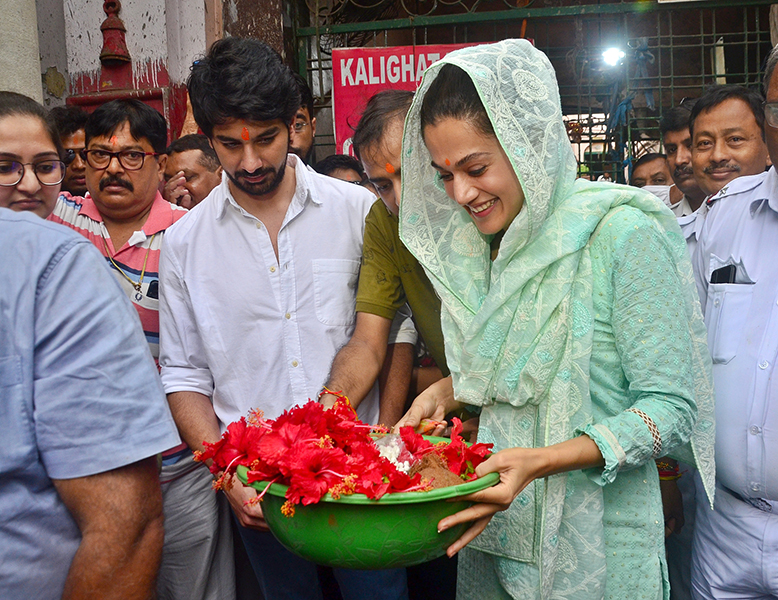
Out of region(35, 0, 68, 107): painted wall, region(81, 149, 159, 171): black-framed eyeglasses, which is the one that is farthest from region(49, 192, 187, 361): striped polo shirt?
region(35, 0, 68, 107): painted wall

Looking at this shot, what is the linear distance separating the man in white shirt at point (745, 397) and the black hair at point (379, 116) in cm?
110

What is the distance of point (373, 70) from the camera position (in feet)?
17.5

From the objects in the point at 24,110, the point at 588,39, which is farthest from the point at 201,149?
the point at 588,39

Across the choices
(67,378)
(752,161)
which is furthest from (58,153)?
(752,161)

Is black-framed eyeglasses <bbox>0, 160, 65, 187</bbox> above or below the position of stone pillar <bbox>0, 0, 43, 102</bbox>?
below

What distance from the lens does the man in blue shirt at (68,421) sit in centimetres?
106

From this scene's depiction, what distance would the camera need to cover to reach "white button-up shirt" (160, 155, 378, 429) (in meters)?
2.38

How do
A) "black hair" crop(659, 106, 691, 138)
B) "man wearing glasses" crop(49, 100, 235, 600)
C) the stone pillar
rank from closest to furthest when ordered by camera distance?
"man wearing glasses" crop(49, 100, 235, 600)
the stone pillar
"black hair" crop(659, 106, 691, 138)

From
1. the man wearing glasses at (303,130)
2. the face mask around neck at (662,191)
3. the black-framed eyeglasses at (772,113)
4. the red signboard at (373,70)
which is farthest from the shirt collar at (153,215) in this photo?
the face mask around neck at (662,191)

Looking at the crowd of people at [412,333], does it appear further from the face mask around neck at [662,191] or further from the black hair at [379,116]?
the face mask around neck at [662,191]

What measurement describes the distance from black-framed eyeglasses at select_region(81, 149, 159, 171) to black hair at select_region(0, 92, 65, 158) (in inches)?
22.4

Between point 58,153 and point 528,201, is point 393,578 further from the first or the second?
point 58,153

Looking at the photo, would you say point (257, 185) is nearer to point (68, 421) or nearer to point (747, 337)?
point (68, 421)

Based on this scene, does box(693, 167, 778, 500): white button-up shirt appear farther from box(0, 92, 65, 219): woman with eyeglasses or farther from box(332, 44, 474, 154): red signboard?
box(332, 44, 474, 154): red signboard
